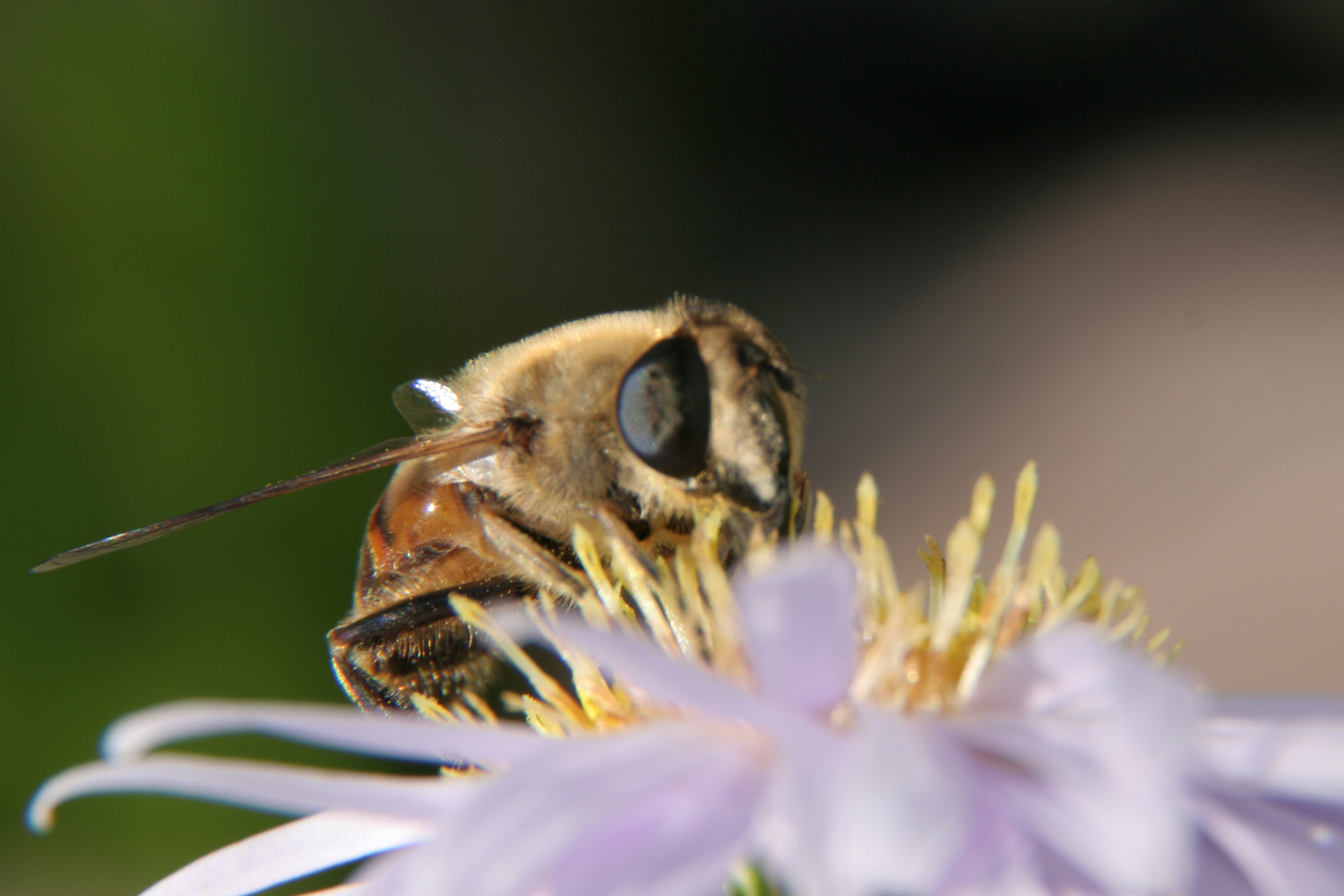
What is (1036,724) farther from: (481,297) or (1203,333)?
(1203,333)

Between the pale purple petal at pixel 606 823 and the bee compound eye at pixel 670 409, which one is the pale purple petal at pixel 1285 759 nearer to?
the pale purple petal at pixel 606 823

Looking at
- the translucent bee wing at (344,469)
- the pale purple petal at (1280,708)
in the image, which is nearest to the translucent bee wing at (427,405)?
the translucent bee wing at (344,469)

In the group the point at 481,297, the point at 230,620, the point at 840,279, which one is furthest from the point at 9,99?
the point at 840,279

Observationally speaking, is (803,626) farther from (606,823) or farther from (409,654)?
(409,654)

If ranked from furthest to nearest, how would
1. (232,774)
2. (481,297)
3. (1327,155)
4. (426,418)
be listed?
(1327,155) < (481,297) < (426,418) < (232,774)

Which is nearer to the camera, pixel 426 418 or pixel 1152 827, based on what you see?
pixel 1152 827

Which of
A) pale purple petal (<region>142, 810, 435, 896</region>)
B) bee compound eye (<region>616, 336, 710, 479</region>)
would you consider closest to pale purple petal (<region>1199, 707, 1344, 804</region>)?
bee compound eye (<region>616, 336, 710, 479</region>)
